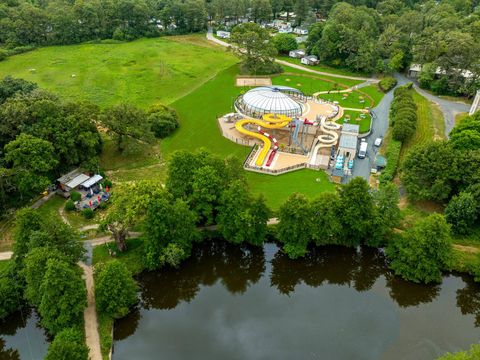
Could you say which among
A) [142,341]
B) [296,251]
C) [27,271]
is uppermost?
[27,271]

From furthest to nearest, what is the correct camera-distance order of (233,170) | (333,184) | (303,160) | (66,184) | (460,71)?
(460,71) < (303,160) < (333,184) < (66,184) < (233,170)

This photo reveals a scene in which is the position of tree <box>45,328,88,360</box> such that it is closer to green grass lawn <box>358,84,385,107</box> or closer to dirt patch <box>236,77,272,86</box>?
dirt patch <box>236,77,272,86</box>

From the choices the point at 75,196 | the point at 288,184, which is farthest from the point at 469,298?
the point at 75,196

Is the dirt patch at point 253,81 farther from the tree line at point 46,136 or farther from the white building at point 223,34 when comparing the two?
the white building at point 223,34

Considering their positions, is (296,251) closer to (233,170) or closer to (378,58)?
(233,170)

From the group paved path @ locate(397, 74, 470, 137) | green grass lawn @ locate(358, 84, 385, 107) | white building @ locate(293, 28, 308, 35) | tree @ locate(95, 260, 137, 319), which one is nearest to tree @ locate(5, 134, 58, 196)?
tree @ locate(95, 260, 137, 319)

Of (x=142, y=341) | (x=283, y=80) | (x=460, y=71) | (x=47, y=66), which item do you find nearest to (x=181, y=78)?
(x=283, y=80)

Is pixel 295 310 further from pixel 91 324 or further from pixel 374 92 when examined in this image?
pixel 374 92
